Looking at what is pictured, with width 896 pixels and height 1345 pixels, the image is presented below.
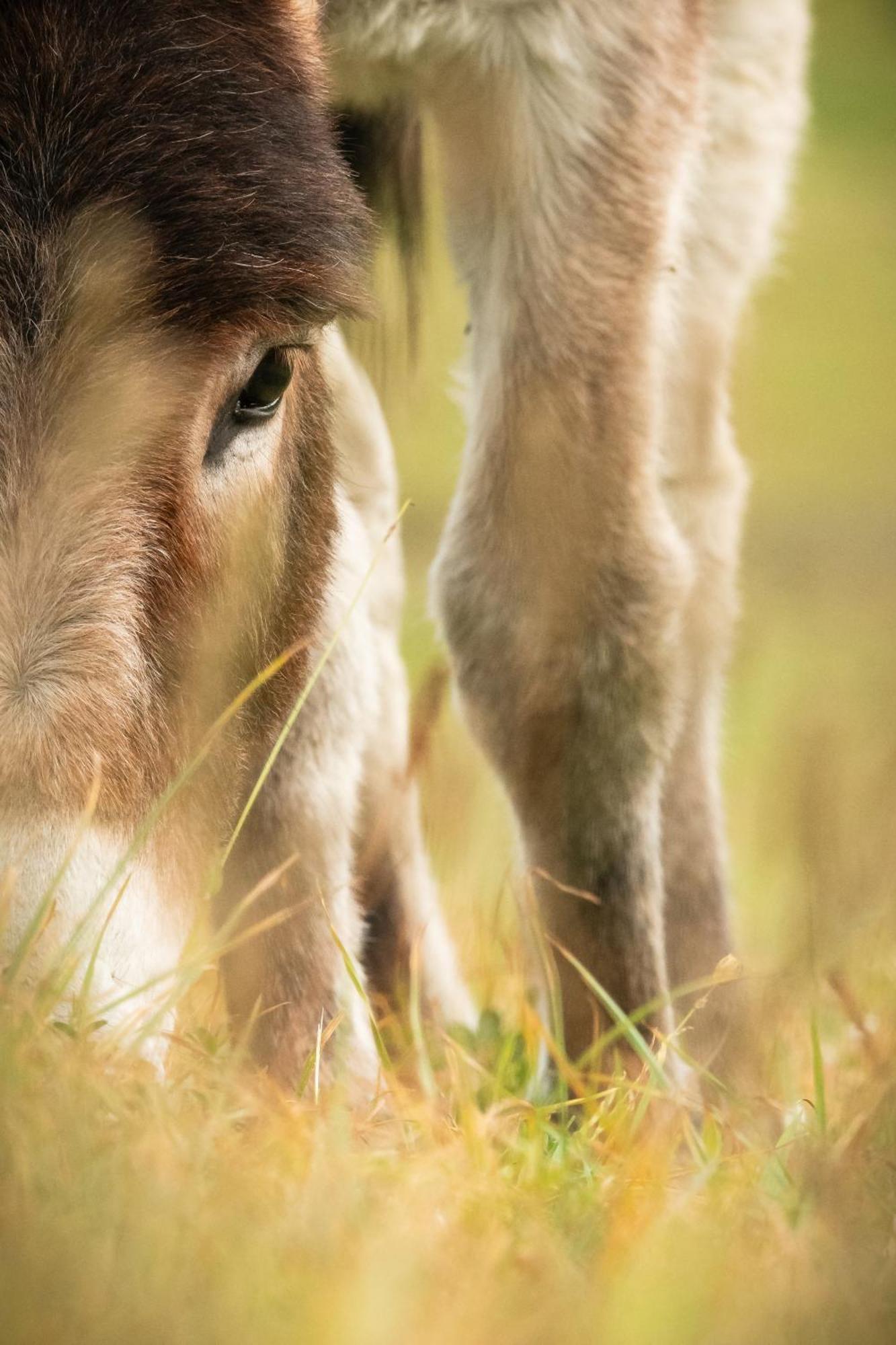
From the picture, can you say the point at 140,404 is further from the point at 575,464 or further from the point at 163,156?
the point at 575,464

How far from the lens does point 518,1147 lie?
6.23ft

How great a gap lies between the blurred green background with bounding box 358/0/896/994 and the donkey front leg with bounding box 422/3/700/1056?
27 cm

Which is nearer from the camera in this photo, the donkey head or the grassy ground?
the grassy ground

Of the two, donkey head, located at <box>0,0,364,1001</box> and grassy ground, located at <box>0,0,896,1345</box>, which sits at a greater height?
donkey head, located at <box>0,0,364,1001</box>

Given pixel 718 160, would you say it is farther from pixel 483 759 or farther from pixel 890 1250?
pixel 890 1250

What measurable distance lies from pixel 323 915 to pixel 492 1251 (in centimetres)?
141

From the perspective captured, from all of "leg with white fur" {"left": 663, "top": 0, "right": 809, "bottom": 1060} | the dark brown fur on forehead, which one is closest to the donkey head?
the dark brown fur on forehead

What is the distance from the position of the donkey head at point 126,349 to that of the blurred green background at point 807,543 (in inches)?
36.8

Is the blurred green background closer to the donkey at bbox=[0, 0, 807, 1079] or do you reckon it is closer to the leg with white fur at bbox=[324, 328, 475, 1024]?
the leg with white fur at bbox=[324, 328, 475, 1024]

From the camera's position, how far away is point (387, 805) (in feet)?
11.4

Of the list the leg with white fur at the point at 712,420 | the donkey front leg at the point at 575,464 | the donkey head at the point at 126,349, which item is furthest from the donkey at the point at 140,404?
the leg with white fur at the point at 712,420

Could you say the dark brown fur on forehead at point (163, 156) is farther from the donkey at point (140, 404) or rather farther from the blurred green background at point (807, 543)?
the blurred green background at point (807, 543)

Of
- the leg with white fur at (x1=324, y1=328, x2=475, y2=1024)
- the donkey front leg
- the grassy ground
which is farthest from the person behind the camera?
the leg with white fur at (x1=324, y1=328, x2=475, y2=1024)

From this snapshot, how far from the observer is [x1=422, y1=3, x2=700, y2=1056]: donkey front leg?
2.70 m
